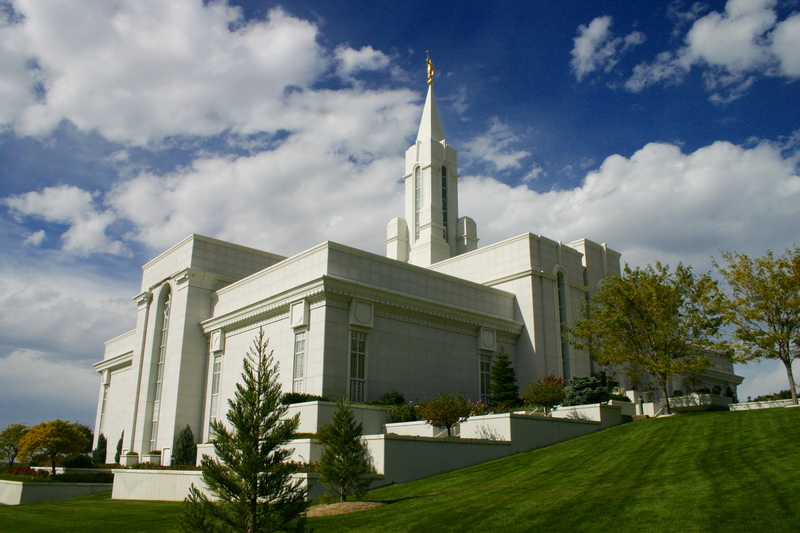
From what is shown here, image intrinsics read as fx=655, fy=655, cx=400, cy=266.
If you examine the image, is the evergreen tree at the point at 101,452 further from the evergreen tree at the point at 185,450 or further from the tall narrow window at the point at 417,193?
the tall narrow window at the point at 417,193

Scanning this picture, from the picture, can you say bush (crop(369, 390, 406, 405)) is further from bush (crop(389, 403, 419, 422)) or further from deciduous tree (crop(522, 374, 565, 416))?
deciduous tree (crop(522, 374, 565, 416))

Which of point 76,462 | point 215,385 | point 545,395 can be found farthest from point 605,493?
point 76,462

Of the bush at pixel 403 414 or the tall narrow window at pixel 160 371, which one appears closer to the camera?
the bush at pixel 403 414

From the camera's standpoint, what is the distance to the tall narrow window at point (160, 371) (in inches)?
1366

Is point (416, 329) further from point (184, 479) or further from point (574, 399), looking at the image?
point (184, 479)

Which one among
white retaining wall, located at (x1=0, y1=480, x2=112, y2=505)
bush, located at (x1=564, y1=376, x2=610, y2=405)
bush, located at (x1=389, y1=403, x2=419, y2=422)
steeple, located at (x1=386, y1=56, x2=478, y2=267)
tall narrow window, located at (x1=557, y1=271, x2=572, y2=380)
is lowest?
white retaining wall, located at (x1=0, y1=480, x2=112, y2=505)

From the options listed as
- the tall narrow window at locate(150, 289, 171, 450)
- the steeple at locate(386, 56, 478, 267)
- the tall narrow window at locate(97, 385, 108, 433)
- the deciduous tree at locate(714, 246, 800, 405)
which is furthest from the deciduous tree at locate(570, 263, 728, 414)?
the tall narrow window at locate(97, 385, 108, 433)

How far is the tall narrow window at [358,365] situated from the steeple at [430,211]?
1770 centimetres

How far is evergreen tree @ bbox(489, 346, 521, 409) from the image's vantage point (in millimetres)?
28938

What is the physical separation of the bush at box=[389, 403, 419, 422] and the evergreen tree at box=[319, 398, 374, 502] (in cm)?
824

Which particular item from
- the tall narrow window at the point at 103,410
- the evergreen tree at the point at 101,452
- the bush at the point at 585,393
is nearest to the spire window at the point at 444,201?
Answer: the bush at the point at 585,393

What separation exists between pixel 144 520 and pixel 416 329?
1584 centimetres

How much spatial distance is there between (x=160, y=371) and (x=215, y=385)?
225 inches

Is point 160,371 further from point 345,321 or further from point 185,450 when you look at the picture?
point 345,321
